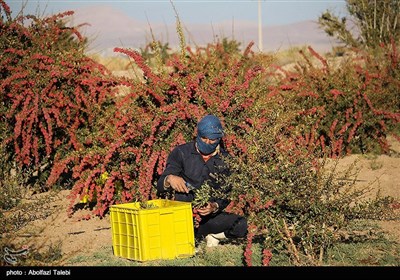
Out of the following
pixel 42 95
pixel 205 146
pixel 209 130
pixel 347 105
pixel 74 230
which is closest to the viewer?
pixel 209 130

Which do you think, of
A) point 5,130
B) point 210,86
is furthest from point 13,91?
point 210,86

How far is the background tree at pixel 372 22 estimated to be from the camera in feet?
91.0

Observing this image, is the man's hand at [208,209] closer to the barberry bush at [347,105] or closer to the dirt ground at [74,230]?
the dirt ground at [74,230]

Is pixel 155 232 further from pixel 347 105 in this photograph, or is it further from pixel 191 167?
pixel 347 105

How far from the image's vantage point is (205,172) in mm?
8578

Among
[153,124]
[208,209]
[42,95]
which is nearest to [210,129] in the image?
[208,209]

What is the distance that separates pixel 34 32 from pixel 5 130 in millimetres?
1713

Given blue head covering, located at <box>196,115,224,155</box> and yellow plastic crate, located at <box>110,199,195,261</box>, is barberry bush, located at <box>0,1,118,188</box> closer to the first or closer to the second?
blue head covering, located at <box>196,115,224,155</box>

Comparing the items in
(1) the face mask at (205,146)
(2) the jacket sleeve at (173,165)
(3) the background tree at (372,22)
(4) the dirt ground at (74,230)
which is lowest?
(4) the dirt ground at (74,230)

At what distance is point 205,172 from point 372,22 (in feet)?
71.2

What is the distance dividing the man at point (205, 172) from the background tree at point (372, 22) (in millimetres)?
19852

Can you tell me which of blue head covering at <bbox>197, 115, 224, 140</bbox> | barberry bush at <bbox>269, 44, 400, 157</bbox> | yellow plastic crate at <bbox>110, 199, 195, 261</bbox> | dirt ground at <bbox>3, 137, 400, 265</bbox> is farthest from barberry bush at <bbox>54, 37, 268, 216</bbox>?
barberry bush at <bbox>269, 44, 400, 157</bbox>

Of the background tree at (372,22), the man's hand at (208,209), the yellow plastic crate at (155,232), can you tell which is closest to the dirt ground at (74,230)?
the yellow plastic crate at (155,232)
